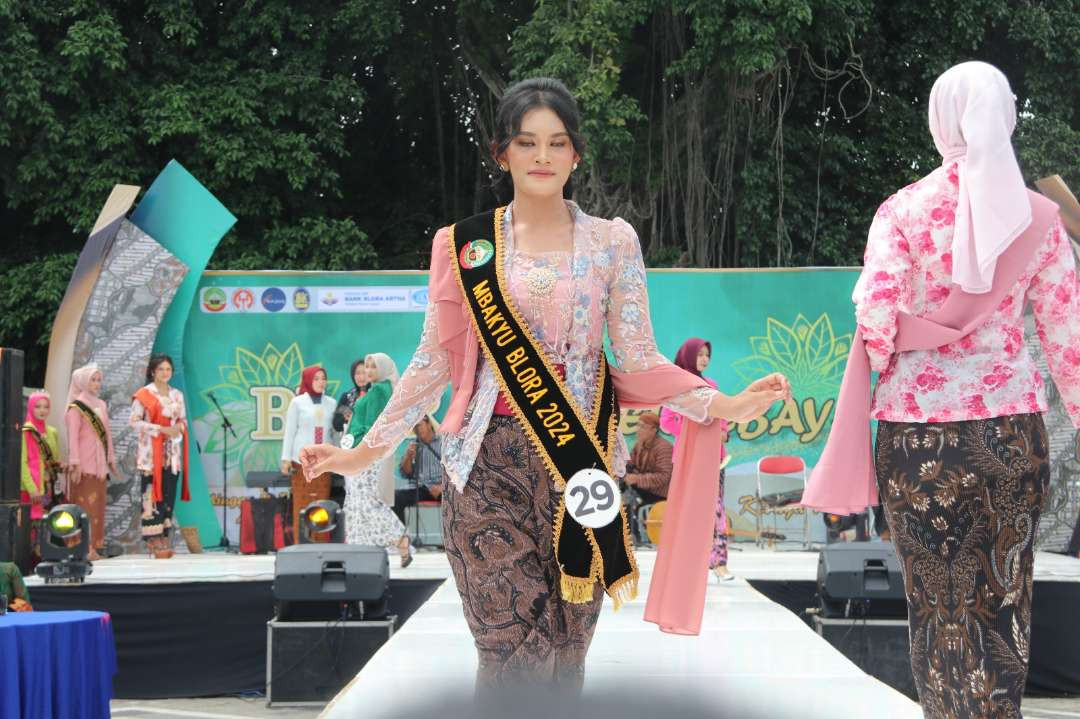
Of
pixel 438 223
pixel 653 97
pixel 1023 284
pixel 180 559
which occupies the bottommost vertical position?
pixel 180 559

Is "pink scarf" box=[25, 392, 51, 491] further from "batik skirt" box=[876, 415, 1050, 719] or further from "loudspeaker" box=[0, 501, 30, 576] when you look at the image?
"batik skirt" box=[876, 415, 1050, 719]

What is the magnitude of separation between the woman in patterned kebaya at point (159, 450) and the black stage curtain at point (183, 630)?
2.57 metres

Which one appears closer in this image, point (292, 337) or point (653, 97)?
point (292, 337)

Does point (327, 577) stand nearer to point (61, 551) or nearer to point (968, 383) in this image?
point (61, 551)

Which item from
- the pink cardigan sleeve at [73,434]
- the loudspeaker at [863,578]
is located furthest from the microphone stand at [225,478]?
the loudspeaker at [863,578]

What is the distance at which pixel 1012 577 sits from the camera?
8.43ft

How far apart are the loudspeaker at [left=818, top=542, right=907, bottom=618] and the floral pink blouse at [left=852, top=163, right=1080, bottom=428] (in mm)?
3121

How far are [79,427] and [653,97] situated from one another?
764cm

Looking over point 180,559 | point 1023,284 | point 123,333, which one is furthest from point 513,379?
point 123,333

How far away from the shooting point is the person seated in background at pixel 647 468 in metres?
9.30

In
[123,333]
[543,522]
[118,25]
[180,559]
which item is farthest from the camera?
[118,25]

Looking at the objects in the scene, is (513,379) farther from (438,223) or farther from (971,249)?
(438,223)

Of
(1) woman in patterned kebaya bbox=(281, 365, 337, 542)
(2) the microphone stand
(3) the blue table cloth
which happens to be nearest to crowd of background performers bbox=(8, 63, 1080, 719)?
(3) the blue table cloth

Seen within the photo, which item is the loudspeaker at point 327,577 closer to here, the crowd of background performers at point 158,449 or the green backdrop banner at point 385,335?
the crowd of background performers at point 158,449
